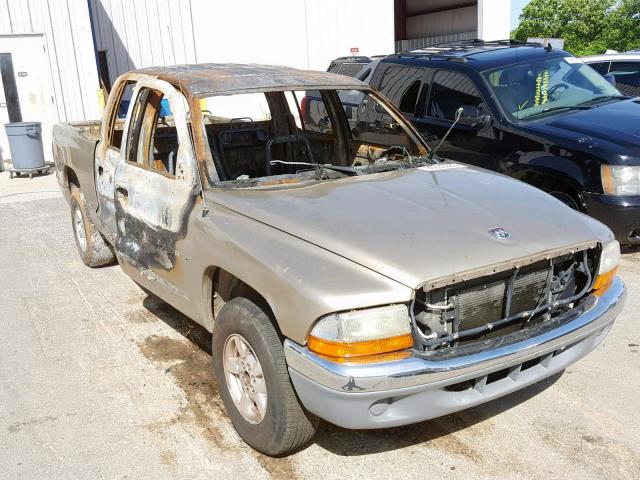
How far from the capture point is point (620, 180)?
520 cm

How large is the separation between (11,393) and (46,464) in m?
0.88

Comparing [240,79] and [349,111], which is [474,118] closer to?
[349,111]

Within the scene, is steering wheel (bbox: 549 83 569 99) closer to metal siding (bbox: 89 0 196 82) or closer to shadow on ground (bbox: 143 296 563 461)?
shadow on ground (bbox: 143 296 563 461)

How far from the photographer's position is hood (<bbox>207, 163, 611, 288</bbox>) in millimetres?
2705

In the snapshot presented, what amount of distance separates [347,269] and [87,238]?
393 centimetres

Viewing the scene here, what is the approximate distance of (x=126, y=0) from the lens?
1420 centimetres

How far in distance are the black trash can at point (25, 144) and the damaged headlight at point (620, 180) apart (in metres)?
9.77

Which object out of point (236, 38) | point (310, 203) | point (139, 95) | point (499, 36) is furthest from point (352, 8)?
point (310, 203)

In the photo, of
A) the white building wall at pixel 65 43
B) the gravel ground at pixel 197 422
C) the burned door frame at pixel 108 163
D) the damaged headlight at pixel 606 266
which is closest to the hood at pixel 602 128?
the gravel ground at pixel 197 422

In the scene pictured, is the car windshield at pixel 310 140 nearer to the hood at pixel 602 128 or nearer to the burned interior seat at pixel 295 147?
the burned interior seat at pixel 295 147

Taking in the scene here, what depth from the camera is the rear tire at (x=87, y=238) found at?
5.74 m

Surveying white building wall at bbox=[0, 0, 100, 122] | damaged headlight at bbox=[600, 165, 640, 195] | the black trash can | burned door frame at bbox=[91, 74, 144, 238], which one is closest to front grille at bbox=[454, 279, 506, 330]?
burned door frame at bbox=[91, 74, 144, 238]

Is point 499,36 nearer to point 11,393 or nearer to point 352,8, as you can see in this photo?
point 352,8

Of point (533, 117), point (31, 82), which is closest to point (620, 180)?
point (533, 117)
